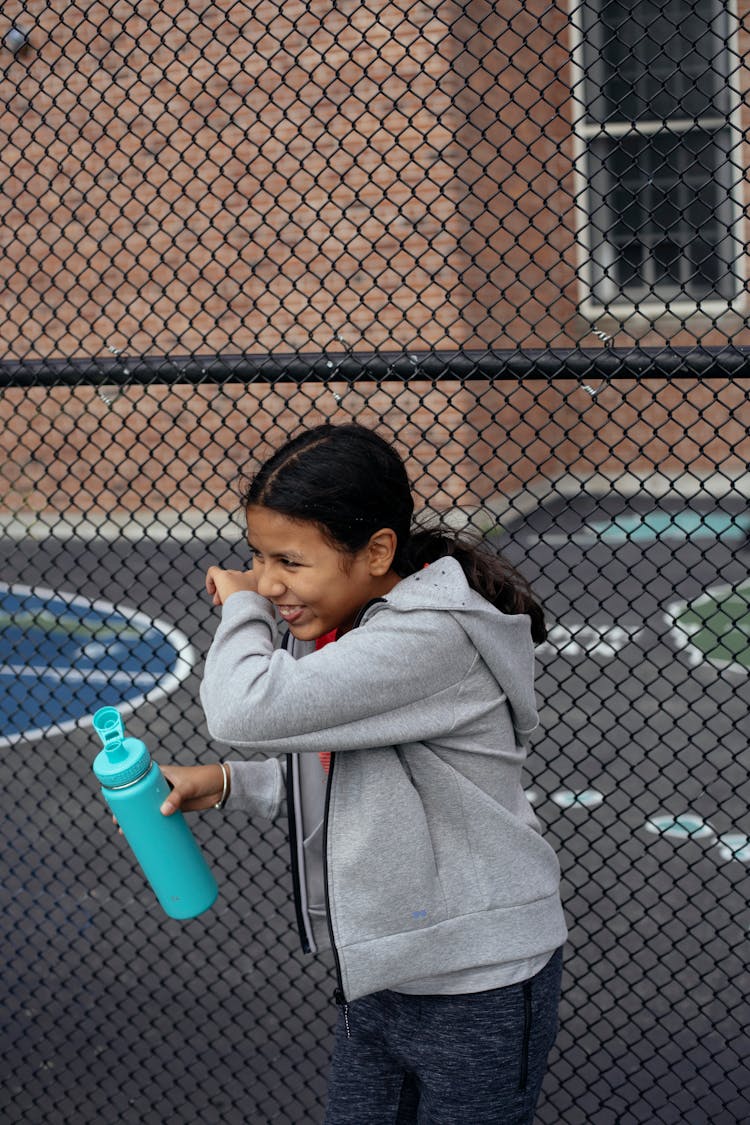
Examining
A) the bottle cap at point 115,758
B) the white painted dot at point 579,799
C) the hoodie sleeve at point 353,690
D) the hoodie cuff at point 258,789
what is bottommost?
the white painted dot at point 579,799

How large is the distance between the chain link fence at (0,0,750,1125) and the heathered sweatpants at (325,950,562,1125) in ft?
2.63

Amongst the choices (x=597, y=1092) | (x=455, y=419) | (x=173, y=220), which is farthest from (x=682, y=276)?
(x=597, y=1092)

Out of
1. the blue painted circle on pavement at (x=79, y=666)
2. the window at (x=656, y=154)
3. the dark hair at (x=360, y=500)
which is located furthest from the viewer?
the window at (x=656, y=154)

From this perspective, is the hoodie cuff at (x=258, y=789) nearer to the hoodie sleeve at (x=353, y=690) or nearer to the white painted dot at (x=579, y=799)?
the hoodie sleeve at (x=353, y=690)

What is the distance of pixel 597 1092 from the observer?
2.95 m

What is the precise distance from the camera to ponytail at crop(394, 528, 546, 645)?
1.78 meters

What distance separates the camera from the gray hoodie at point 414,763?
62.2 inches

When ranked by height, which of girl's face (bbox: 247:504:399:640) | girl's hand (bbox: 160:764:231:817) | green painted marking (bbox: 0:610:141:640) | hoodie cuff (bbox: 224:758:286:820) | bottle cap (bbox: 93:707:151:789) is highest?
girl's face (bbox: 247:504:399:640)

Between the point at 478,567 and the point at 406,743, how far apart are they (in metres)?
0.31

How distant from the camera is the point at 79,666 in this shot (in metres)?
7.23

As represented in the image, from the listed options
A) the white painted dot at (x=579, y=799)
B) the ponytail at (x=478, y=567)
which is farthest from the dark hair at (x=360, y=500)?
the white painted dot at (x=579, y=799)

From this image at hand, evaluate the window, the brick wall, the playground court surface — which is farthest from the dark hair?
the window

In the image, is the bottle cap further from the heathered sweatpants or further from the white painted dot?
the white painted dot

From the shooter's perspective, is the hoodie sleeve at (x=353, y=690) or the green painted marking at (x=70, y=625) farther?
the green painted marking at (x=70, y=625)
